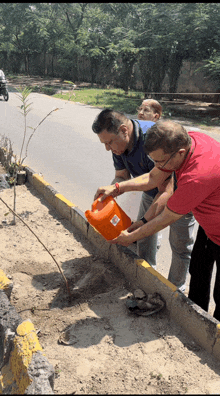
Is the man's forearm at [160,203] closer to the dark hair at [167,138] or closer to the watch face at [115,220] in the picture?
the watch face at [115,220]

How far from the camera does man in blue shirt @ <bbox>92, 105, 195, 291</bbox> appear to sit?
2.84 metres

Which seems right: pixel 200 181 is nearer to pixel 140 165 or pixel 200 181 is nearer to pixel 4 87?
pixel 140 165

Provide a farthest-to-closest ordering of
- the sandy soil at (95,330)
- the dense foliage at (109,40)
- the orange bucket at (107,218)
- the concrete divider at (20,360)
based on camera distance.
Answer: the dense foliage at (109,40), the orange bucket at (107,218), the sandy soil at (95,330), the concrete divider at (20,360)

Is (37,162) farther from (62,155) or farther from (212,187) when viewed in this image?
(212,187)

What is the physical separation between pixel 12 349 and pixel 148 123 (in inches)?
83.8

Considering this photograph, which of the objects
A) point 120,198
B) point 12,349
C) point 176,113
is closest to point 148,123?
point 12,349

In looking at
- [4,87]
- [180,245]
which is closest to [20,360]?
[180,245]

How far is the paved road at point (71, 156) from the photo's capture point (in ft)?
18.4

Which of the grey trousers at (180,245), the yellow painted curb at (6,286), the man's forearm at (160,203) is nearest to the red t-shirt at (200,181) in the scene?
the man's forearm at (160,203)

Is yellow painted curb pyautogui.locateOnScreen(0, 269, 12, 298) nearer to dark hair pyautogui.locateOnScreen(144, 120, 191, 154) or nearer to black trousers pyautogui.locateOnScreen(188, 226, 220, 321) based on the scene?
black trousers pyautogui.locateOnScreen(188, 226, 220, 321)

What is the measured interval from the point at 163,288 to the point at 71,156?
5444 millimetres

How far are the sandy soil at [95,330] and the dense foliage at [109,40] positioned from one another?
1173 cm

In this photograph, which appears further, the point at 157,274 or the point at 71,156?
the point at 71,156

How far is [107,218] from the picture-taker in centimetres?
291
